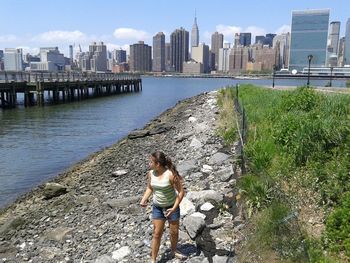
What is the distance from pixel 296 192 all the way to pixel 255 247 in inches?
71.0

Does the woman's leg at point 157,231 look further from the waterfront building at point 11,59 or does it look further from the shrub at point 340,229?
the waterfront building at point 11,59

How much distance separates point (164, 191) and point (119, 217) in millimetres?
2692

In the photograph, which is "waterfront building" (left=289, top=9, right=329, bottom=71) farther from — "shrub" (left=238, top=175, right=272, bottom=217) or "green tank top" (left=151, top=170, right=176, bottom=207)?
"green tank top" (left=151, top=170, right=176, bottom=207)

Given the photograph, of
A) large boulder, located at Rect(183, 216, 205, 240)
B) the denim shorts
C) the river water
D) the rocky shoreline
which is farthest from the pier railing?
the denim shorts

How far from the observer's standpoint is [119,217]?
793 cm

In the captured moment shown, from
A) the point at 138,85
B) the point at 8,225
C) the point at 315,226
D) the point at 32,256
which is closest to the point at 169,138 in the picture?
the point at 8,225

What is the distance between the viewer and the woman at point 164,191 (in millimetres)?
5566

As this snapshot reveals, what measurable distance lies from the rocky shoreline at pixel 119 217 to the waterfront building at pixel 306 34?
174 meters

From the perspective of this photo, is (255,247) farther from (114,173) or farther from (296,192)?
(114,173)

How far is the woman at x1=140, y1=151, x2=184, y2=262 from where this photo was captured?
557 centimetres

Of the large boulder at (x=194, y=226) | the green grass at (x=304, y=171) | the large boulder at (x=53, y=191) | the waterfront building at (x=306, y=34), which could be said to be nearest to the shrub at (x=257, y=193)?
the green grass at (x=304, y=171)

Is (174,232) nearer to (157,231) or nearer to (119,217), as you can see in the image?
(157,231)

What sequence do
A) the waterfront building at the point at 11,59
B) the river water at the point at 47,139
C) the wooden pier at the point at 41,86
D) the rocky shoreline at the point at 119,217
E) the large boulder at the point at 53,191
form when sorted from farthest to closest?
the waterfront building at the point at 11,59
the wooden pier at the point at 41,86
the river water at the point at 47,139
the large boulder at the point at 53,191
the rocky shoreline at the point at 119,217

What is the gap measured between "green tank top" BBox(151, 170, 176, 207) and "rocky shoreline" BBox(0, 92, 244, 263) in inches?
40.0
